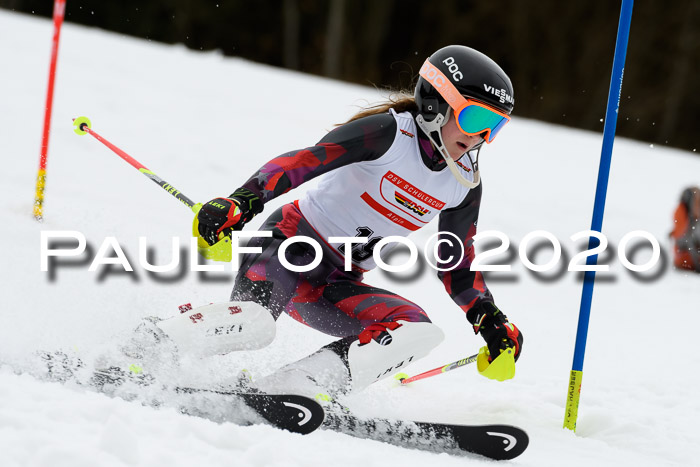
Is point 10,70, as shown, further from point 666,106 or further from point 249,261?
point 666,106

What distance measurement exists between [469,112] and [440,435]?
3.82 ft

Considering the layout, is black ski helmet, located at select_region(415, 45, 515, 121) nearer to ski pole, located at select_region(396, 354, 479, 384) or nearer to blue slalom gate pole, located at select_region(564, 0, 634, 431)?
blue slalom gate pole, located at select_region(564, 0, 634, 431)

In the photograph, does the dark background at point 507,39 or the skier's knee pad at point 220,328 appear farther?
the dark background at point 507,39

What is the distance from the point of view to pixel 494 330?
2951mm

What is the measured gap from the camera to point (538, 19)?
23172mm

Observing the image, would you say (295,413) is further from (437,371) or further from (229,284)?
(229,284)

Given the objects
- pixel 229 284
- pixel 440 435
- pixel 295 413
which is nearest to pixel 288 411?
pixel 295 413

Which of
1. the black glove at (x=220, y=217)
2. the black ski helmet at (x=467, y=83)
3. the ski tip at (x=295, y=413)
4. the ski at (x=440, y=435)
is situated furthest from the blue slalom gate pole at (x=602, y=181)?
the black glove at (x=220, y=217)

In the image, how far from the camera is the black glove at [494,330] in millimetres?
2918

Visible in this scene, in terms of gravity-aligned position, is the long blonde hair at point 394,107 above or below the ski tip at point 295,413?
above

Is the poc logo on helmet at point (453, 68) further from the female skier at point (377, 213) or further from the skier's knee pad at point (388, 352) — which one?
the skier's knee pad at point (388, 352)

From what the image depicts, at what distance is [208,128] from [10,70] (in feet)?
8.09

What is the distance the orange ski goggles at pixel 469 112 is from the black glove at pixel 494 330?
27.5 inches

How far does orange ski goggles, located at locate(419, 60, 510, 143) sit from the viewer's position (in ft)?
9.04
